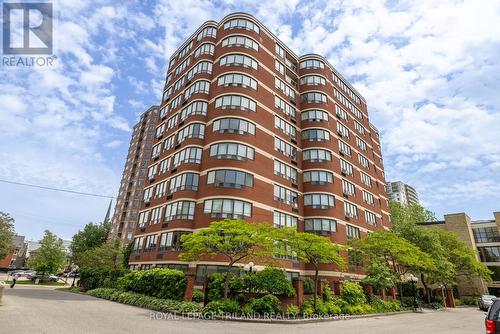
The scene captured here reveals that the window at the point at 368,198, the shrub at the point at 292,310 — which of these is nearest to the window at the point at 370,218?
the window at the point at 368,198

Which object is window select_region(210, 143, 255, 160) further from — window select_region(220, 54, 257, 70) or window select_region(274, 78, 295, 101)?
window select_region(274, 78, 295, 101)

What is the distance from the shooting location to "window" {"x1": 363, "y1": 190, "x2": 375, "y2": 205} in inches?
1822

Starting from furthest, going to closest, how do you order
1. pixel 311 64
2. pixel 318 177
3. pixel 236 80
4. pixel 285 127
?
pixel 311 64, pixel 285 127, pixel 318 177, pixel 236 80

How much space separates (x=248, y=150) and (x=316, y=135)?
13.1 m

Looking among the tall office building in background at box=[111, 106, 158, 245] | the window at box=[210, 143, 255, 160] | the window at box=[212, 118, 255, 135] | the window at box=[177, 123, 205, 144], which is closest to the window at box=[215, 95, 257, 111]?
the window at box=[212, 118, 255, 135]

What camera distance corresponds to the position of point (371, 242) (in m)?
32.7

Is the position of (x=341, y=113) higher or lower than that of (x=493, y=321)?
higher

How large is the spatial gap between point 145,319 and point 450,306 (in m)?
43.4

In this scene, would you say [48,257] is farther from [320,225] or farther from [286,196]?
[320,225]

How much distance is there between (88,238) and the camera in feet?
208

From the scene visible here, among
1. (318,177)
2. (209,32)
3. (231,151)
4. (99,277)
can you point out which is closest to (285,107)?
(318,177)

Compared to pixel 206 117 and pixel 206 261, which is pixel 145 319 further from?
pixel 206 117

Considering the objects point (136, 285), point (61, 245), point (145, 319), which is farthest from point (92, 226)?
point (145, 319)

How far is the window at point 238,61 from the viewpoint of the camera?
36.5m
